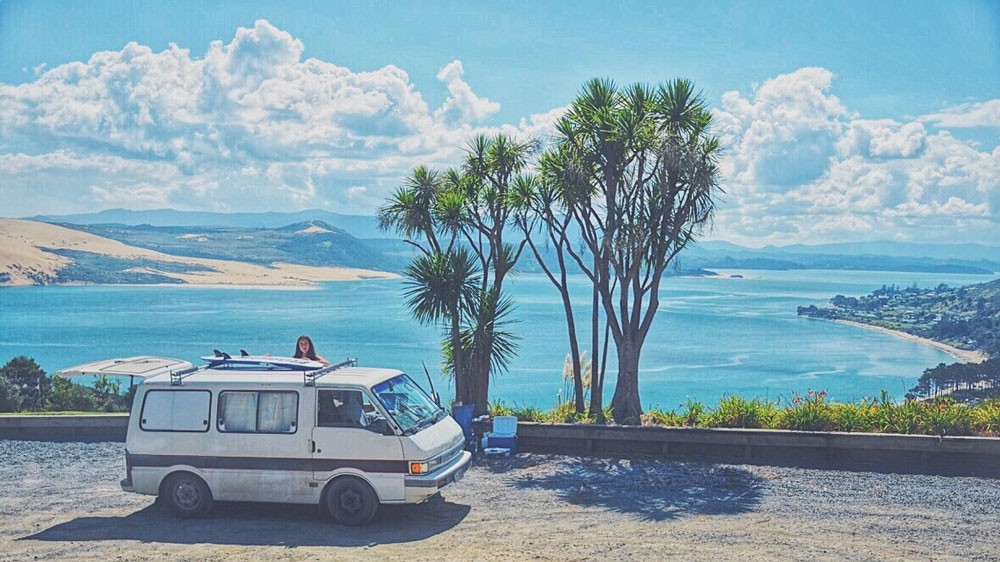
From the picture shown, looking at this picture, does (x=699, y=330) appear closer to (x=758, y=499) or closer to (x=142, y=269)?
(x=758, y=499)

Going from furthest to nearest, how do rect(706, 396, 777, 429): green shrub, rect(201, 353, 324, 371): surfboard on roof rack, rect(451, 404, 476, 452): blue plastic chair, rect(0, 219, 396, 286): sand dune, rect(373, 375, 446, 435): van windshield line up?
rect(0, 219, 396, 286): sand dune < rect(706, 396, 777, 429): green shrub < rect(451, 404, 476, 452): blue plastic chair < rect(201, 353, 324, 371): surfboard on roof rack < rect(373, 375, 446, 435): van windshield

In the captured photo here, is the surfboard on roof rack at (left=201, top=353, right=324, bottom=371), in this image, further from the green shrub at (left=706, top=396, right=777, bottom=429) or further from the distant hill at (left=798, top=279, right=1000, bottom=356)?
the distant hill at (left=798, top=279, right=1000, bottom=356)

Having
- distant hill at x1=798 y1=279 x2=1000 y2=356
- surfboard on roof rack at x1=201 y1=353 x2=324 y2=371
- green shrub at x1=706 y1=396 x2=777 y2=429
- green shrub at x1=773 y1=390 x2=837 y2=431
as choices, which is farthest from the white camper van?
distant hill at x1=798 y1=279 x2=1000 y2=356

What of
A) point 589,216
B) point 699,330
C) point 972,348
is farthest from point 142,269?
point 589,216

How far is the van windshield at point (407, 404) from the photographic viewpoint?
377 inches

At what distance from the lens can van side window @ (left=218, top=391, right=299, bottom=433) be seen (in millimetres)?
9531

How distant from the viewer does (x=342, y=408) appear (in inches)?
375

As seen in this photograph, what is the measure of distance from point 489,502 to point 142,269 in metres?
178

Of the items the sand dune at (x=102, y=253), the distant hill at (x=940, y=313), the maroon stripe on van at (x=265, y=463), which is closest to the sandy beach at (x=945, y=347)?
the distant hill at (x=940, y=313)

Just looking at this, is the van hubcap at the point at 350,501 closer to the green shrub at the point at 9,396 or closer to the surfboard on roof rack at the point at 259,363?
the surfboard on roof rack at the point at 259,363

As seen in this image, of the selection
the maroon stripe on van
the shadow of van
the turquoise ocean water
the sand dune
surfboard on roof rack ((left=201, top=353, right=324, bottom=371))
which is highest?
the sand dune

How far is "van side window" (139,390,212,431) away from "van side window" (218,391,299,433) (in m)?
0.19

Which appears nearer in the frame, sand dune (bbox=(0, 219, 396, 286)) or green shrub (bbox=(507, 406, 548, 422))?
green shrub (bbox=(507, 406, 548, 422))

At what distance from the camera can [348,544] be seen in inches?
343
